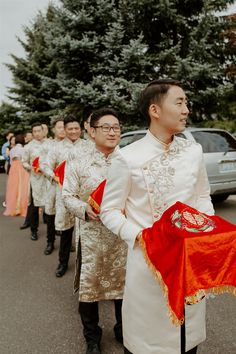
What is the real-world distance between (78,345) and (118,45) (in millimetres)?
11727

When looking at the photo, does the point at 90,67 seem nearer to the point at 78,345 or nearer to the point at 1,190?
the point at 1,190

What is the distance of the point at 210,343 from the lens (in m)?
3.19

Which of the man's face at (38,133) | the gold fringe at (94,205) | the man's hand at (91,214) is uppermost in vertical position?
the man's face at (38,133)

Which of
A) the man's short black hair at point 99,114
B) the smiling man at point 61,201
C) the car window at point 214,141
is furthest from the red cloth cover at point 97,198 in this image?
the car window at point 214,141

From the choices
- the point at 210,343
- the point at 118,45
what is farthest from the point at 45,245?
the point at 118,45

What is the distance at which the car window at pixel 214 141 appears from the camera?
8.23 meters

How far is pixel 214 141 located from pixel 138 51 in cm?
601

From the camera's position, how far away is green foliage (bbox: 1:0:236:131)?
1306 cm

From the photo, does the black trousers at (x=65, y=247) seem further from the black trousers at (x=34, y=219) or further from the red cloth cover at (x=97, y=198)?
the red cloth cover at (x=97, y=198)

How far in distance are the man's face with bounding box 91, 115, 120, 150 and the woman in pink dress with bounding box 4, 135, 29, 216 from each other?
6.74 meters

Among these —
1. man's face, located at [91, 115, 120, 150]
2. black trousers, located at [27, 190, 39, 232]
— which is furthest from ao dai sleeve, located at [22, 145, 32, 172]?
man's face, located at [91, 115, 120, 150]

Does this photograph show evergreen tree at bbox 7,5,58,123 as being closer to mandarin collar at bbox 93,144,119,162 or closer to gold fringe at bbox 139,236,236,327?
mandarin collar at bbox 93,144,119,162

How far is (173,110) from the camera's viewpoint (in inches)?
82.1

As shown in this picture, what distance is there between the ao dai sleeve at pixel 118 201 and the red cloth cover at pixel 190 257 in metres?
0.18
